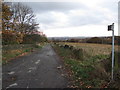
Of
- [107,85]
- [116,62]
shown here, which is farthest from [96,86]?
[116,62]

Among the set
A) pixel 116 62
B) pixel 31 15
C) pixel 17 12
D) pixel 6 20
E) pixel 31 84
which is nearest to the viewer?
pixel 31 84

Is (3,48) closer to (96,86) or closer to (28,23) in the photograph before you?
(96,86)

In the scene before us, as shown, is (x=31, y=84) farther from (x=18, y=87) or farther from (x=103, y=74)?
(x=103, y=74)

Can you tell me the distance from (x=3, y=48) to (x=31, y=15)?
→ 78.9 feet

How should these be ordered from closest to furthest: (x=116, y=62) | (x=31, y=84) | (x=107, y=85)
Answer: (x=107, y=85) → (x=31, y=84) → (x=116, y=62)

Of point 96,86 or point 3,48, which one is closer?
point 96,86

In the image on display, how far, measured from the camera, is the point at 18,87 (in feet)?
19.7

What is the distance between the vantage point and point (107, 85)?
5625mm

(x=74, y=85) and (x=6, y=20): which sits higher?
(x=6, y=20)

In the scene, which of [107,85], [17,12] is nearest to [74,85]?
[107,85]

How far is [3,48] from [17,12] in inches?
834

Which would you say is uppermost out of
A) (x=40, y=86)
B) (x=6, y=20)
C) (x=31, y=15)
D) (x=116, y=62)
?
(x=31, y=15)

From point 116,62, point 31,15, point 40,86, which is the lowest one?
point 40,86

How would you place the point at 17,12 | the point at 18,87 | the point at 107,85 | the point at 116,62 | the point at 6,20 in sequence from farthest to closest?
1. the point at 17,12
2. the point at 6,20
3. the point at 116,62
4. the point at 18,87
5. the point at 107,85
